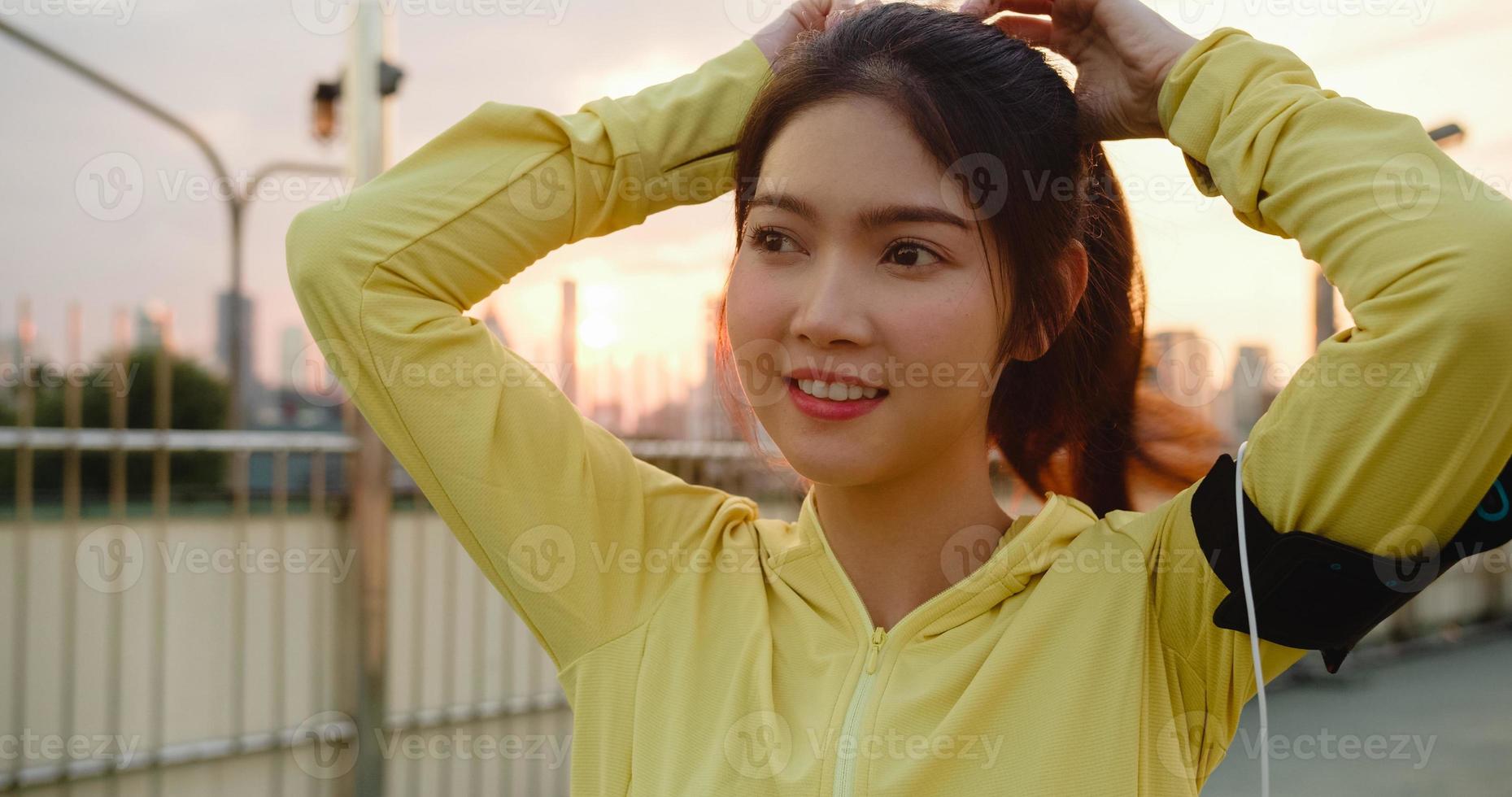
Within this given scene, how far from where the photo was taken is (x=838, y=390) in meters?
1.33

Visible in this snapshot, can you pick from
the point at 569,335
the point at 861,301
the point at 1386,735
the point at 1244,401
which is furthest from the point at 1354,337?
the point at 1386,735

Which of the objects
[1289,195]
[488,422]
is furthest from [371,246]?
[1289,195]

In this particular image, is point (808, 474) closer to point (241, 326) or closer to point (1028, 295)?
point (1028, 295)

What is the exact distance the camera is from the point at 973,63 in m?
1.47

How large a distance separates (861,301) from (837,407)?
13 centimetres

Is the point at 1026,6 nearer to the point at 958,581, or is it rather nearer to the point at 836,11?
the point at 836,11

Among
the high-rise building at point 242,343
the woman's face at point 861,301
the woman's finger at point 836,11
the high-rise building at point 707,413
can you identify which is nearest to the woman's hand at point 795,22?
the woman's finger at point 836,11

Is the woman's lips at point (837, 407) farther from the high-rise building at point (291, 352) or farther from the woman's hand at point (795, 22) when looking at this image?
the high-rise building at point (291, 352)

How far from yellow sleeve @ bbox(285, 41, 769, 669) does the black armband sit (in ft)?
2.16

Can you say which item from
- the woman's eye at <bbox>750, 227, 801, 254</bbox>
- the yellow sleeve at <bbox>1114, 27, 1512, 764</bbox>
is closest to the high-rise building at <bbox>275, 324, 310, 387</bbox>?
the woman's eye at <bbox>750, 227, 801, 254</bbox>

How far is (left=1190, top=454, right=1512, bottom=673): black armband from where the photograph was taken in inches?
44.5

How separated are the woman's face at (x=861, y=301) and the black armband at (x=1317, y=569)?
1.12 ft

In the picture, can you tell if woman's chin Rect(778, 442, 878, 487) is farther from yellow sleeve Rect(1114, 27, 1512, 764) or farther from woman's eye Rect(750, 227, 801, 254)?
yellow sleeve Rect(1114, 27, 1512, 764)

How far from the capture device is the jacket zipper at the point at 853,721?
1.27 m
